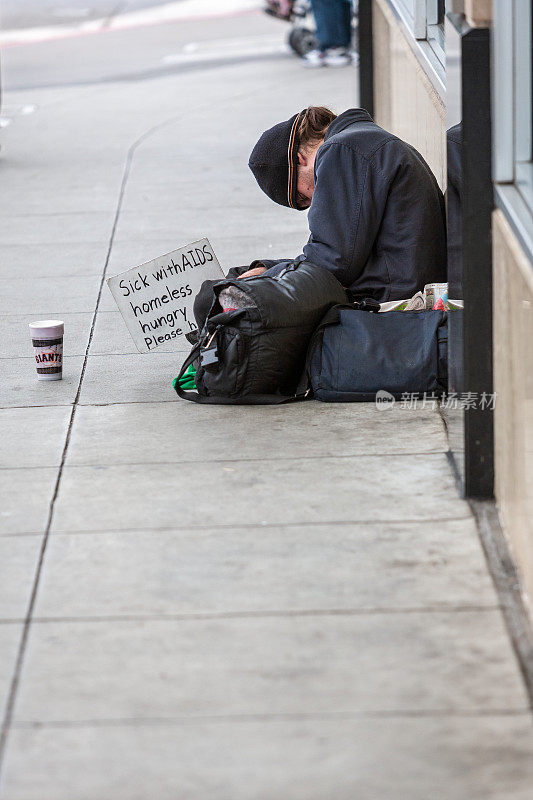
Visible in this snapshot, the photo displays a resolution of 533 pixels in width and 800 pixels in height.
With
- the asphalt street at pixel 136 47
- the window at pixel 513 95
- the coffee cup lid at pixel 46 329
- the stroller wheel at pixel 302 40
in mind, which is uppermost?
the window at pixel 513 95

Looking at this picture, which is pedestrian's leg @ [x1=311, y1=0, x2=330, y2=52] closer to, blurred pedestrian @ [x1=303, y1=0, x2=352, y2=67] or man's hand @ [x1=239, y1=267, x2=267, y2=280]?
blurred pedestrian @ [x1=303, y1=0, x2=352, y2=67]

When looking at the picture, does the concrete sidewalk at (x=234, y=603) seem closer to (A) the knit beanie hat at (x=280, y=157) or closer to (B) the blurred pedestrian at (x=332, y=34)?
(A) the knit beanie hat at (x=280, y=157)

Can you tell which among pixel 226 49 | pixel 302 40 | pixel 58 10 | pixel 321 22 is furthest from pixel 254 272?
pixel 58 10

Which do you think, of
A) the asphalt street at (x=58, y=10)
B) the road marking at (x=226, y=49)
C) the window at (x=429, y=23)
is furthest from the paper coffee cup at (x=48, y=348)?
the asphalt street at (x=58, y=10)

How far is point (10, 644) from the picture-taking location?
322 cm

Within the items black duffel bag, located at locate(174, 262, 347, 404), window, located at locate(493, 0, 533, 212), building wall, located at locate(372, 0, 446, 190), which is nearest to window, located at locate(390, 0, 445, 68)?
building wall, located at locate(372, 0, 446, 190)

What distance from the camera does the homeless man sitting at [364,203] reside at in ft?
16.3

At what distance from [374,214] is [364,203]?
0.23ft

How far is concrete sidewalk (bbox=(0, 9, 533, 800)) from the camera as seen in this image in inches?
106

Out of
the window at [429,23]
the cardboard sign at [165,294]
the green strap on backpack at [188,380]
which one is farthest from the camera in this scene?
the window at [429,23]

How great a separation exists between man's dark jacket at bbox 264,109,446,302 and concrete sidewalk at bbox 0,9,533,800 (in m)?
0.62

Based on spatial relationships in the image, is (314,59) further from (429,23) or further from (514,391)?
(514,391)

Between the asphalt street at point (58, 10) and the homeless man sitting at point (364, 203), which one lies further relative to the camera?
the asphalt street at point (58, 10)

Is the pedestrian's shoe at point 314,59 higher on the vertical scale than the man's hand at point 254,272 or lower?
lower
